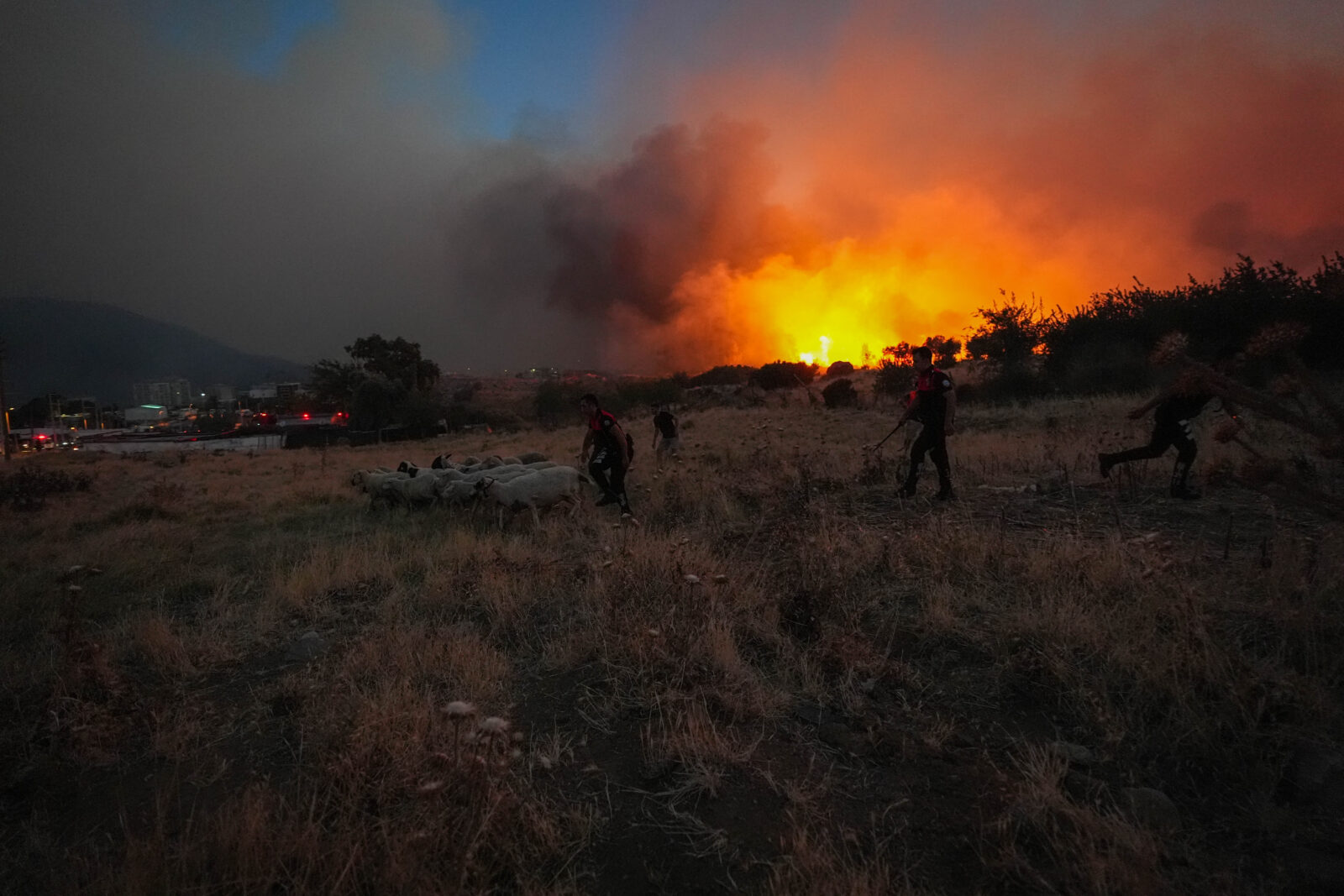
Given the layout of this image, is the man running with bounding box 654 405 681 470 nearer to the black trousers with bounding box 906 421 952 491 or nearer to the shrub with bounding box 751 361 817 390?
Result: the black trousers with bounding box 906 421 952 491

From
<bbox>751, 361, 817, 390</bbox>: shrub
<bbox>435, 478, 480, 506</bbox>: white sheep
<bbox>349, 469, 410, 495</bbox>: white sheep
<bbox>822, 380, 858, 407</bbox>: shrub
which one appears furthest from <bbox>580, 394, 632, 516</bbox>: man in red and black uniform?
<bbox>751, 361, 817, 390</bbox>: shrub

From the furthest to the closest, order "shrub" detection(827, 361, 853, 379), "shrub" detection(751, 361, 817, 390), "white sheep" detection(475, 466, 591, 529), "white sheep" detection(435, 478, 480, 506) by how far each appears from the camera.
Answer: "shrub" detection(827, 361, 853, 379), "shrub" detection(751, 361, 817, 390), "white sheep" detection(435, 478, 480, 506), "white sheep" detection(475, 466, 591, 529)

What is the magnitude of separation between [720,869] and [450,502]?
810 centimetres

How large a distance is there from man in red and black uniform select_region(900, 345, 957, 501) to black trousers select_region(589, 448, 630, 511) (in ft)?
12.3

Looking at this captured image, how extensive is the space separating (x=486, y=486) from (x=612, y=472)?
69.9 inches

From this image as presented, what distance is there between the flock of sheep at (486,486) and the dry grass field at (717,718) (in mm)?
1854

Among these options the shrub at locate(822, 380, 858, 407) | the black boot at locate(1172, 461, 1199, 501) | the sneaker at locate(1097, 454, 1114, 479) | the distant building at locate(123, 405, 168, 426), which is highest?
the distant building at locate(123, 405, 168, 426)

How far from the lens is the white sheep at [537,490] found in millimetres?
8289

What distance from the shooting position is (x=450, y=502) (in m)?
9.60

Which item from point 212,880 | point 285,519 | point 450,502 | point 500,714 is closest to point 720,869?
point 500,714

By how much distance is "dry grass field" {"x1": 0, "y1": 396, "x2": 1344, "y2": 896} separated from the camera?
91.1 inches

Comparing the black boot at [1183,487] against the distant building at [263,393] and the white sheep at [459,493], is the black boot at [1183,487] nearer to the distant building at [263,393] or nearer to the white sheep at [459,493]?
the white sheep at [459,493]

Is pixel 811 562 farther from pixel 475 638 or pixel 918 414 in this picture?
pixel 918 414

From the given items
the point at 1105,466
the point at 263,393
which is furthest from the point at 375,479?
the point at 263,393
